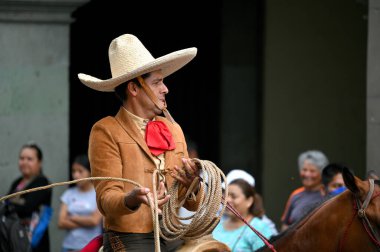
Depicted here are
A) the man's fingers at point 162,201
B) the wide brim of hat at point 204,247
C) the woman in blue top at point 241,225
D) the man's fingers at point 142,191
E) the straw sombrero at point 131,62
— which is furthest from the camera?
the woman in blue top at point 241,225

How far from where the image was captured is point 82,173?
9875 millimetres

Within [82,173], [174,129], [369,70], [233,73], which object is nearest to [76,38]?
[233,73]

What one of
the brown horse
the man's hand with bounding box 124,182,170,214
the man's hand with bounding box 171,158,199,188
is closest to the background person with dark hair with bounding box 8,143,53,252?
the brown horse

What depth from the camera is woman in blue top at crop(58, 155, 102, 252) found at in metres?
9.56

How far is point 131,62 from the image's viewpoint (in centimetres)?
553

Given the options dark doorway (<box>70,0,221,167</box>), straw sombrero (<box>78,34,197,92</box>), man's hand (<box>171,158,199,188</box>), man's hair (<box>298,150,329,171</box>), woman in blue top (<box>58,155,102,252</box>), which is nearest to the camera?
man's hand (<box>171,158,199,188</box>)

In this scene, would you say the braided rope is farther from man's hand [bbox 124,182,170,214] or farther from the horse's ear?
the horse's ear

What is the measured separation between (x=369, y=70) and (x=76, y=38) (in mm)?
5646

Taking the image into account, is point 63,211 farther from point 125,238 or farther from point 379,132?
point 125,238

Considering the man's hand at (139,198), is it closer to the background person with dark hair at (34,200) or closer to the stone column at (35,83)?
the background person with dark hair at (34,200)

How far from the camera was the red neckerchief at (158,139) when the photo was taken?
5.46 meters

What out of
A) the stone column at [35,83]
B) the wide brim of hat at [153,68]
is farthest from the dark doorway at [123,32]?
the wide brim of hat at [153,68]

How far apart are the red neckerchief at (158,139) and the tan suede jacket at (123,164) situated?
4cm

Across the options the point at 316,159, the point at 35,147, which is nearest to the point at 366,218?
the point at 316,159
